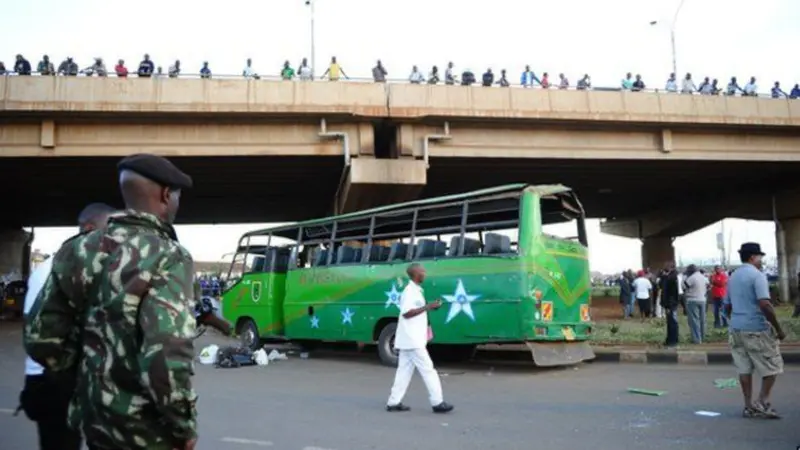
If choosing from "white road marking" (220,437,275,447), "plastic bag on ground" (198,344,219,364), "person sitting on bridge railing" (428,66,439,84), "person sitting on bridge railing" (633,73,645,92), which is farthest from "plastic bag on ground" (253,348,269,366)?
"person sitting on bridge railing" (633,73,645,92)

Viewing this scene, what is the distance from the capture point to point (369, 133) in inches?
917

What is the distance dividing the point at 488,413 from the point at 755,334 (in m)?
2.84

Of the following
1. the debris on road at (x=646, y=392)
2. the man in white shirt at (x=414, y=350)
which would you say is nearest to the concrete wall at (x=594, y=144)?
the debris on road at (x=646, y=392)

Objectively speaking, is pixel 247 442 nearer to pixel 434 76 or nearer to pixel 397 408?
pixel 397 408

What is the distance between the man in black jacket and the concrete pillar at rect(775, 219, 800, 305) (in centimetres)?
2283

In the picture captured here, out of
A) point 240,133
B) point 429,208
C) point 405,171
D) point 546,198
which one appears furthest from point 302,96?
point 546,198

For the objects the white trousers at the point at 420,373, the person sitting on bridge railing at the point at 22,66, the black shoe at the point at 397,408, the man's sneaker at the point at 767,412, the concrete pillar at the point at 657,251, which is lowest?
the black shoe at the point at 397,408

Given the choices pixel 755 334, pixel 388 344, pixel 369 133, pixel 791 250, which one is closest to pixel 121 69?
pixel 369 133

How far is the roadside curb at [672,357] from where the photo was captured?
11.8 m

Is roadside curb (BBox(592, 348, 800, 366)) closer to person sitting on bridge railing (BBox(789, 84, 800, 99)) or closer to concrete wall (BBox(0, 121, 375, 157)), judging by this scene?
concrete wall (BBox(0, 121, 375, 157))

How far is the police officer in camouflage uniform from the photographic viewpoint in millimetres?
2275

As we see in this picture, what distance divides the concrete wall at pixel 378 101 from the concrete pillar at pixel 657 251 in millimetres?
20225

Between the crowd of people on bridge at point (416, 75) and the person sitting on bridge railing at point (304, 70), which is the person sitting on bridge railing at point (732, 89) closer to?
the crowd of people on bridge at point (416, 75)

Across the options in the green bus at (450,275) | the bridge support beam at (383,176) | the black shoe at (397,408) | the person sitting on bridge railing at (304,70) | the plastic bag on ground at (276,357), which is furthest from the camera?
the person sitting on bridge railing at (304,70)
